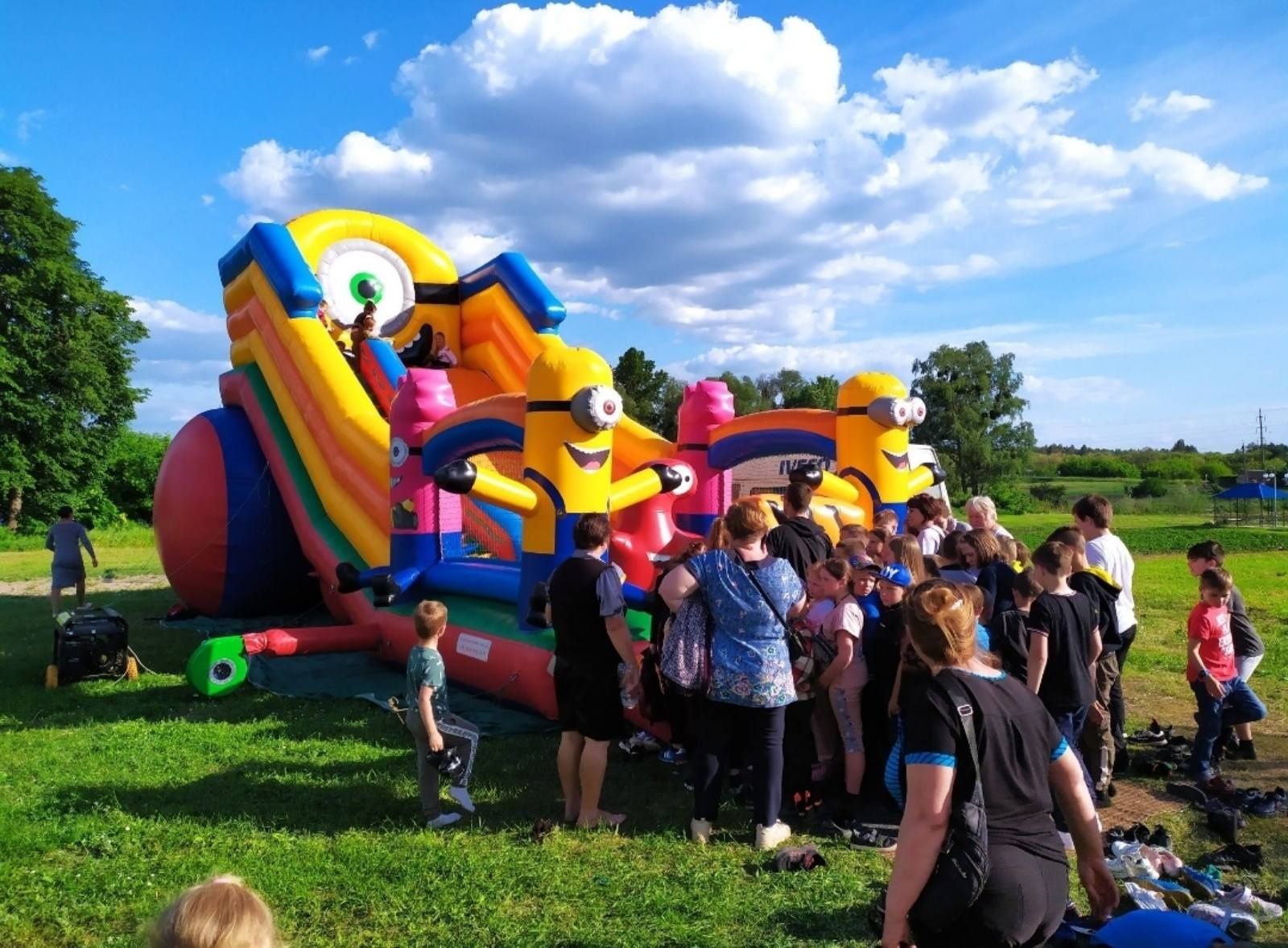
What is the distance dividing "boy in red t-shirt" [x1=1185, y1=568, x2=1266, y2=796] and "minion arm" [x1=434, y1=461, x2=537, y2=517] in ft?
12.6

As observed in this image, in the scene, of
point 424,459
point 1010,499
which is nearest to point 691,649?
point 424,459

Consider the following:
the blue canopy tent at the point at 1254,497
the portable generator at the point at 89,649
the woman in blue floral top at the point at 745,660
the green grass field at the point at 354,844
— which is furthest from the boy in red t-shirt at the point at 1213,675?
the blue canopy tent at the point at 1254,497

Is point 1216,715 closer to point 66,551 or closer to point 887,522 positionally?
point 887,522

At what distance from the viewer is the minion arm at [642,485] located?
22.2 ft

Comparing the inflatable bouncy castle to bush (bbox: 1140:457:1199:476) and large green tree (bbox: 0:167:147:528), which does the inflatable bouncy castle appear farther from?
bush (bbox: 1140:457:1199:476)

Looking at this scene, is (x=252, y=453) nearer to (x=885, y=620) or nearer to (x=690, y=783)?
(x=690, y=783)

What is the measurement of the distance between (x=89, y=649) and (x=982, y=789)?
6974mm

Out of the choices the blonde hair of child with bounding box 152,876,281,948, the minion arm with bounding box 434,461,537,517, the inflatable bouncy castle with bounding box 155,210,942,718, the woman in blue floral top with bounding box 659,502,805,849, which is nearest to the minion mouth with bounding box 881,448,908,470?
the inflatable bouncy castle with bounding box 155,210,942,718

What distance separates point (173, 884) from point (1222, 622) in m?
5.10

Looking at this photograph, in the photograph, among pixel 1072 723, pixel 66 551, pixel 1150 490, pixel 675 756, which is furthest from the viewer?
pixel 1150 490

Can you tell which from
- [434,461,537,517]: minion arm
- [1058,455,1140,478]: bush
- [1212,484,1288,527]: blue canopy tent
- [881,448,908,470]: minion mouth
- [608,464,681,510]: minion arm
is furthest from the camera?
[1058,455,1140,478]: bush

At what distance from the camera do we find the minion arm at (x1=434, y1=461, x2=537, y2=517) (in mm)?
5906

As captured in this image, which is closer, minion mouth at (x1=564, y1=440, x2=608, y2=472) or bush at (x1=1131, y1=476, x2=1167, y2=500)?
minion mouth at (x1=564, y1=440, x2=608, y2=472)

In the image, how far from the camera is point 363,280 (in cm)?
1059
